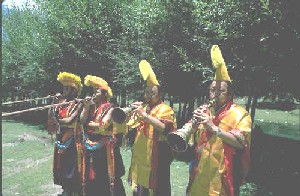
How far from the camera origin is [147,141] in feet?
19.4

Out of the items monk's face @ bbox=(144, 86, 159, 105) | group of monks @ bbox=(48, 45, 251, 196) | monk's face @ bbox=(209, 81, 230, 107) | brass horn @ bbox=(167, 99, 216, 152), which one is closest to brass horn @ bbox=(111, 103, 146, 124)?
group of monks @ bbox=(48, 45, 251, 196)

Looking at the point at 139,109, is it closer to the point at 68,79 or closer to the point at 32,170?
the point at 68,79

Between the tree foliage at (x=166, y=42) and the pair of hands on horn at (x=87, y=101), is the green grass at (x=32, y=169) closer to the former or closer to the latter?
the pair of hands on horn at (x=87, y=101)

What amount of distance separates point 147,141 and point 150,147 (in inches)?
4.3

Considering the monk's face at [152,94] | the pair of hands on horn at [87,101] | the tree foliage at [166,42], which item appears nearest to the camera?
the monk's face at [152,94]

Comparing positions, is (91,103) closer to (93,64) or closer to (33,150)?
(33,150)

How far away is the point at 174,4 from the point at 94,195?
31.8 feet

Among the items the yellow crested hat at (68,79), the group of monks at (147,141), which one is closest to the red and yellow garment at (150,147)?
the group of monks at (147,141)

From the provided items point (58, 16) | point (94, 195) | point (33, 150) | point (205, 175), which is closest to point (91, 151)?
point (94, 195)

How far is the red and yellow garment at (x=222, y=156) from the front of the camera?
452cm

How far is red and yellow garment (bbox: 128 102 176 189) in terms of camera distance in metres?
5.84

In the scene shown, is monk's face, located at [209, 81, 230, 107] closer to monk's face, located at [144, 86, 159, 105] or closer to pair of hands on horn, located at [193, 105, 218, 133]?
pair of hands on horn, located at [193, 105, 218, 133]

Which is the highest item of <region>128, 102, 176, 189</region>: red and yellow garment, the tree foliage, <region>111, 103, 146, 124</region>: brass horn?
the tree foliage

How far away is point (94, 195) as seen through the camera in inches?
272
